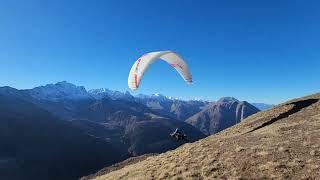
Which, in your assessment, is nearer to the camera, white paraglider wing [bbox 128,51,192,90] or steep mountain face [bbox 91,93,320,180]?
steep mountain face [bbox 91,93,320,180]

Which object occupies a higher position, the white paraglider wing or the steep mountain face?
the white paraglider wing

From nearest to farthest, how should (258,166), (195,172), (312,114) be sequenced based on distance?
(258,166) → (195,172) → (312,114)

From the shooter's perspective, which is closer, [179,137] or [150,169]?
[150,169]

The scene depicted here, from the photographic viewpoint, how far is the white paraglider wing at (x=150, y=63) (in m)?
42.1

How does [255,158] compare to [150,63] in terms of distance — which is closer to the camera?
[255,158]

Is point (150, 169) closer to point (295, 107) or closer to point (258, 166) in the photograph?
point (258, 166)

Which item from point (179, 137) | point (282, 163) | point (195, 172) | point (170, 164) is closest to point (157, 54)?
point (179, 137)

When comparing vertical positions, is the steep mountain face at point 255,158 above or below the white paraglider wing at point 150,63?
below

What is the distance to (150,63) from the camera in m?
41.9

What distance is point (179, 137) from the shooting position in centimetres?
4434

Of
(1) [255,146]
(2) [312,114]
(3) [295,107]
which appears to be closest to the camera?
(1) [255,146]

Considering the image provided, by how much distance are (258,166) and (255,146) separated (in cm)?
442

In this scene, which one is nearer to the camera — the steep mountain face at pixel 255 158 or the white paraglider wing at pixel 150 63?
the steep mountain face at pixel 255 158

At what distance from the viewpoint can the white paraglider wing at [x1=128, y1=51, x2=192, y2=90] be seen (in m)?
42.1
